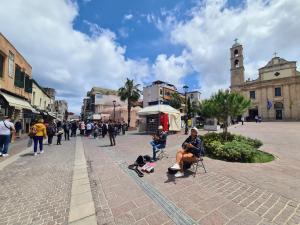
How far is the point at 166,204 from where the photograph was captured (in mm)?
3486

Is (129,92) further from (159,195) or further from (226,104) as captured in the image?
(159,195)

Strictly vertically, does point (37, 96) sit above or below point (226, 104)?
above

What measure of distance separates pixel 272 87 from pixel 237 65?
10536mm

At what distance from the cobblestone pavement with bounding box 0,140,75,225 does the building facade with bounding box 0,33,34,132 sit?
8639 mm

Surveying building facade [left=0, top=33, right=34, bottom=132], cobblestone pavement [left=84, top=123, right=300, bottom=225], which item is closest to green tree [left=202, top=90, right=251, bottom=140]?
cobblestone pavement [left=84, top=123, right=300, bottom=225]

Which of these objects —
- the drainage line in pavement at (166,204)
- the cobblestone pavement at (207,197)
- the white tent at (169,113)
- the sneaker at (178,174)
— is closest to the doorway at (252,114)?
the white tent at (169,113)

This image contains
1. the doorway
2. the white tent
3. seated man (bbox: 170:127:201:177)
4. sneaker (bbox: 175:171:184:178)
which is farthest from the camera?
the doorway

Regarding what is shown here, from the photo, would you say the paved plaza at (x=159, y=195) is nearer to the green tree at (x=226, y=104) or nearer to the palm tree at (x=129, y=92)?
the green tree at (x=226, y=104)

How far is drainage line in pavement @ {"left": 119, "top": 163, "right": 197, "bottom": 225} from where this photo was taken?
2.94 m

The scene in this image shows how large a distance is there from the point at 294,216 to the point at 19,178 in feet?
20.7

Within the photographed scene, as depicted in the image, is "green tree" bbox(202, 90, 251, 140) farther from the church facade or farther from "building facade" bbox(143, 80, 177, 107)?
"building facade" bbox(143, 80, 177, 107)

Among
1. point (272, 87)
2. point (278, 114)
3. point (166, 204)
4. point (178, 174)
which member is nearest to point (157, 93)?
point (272, 87)

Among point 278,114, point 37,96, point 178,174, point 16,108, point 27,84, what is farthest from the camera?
point 278,114

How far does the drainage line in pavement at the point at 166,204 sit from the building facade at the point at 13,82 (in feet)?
38.8
